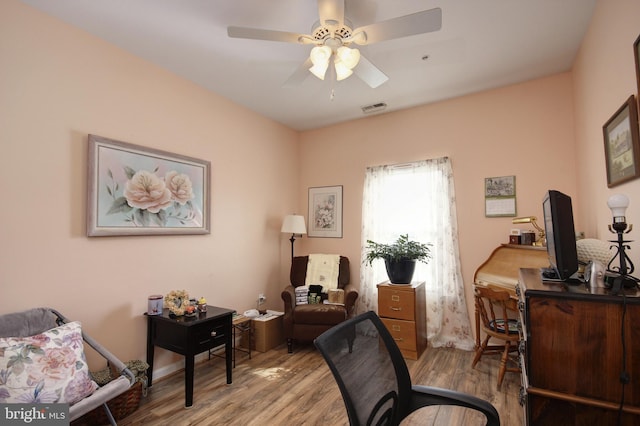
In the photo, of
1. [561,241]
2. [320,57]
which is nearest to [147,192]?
[320,57]

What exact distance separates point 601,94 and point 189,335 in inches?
134

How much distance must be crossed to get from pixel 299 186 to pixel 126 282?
265 cm

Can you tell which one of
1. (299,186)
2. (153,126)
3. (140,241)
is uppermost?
(153,126)

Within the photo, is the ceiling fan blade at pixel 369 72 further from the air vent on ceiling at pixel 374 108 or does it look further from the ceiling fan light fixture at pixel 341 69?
the air vent on ceiling at pixel 374 108

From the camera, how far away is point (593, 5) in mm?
2096

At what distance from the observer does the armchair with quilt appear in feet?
5.30

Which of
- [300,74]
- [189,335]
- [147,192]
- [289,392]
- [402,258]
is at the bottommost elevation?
[289,392]

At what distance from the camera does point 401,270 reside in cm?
331

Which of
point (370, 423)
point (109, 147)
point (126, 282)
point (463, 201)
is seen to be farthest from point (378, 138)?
point (370, 423)

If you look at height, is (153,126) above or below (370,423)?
above

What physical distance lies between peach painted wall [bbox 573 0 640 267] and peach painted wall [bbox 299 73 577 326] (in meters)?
0.20

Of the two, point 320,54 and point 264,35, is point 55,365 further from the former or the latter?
point 320,54

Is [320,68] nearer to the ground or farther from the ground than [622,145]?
farther from the ground

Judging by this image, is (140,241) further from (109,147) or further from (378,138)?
(378,138)
